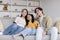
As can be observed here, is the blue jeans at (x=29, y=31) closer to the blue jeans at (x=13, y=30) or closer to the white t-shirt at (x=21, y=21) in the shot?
the blue jeans at (x=13, y=30)

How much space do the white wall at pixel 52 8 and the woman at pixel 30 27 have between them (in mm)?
878

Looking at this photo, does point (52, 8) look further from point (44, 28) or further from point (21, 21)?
point (44, 28)

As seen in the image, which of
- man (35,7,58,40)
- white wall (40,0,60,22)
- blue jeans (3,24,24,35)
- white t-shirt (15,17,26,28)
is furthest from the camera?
white wall (40,0,60,22)

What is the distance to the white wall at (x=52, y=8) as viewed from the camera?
16.3ft

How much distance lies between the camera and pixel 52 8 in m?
5.31

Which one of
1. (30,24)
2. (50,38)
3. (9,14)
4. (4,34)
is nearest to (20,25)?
(30,24)

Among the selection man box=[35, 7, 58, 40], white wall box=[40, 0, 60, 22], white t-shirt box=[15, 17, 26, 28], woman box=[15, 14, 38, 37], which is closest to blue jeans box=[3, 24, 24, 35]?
woman box=[15, 14, 38, 37]

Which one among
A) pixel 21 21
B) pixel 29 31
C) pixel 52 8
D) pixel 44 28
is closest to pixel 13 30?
pixel 29 31

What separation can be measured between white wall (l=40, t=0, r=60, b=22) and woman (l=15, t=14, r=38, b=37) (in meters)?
0.88

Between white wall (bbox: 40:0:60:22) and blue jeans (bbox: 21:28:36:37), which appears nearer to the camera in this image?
blue jeans (bbox: 21:28:36:37)

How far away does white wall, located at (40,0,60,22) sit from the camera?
4977mm

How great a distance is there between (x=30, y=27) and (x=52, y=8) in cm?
173

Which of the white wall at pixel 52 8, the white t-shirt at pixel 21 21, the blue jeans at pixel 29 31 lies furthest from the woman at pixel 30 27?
the white wall at pixel 52 8

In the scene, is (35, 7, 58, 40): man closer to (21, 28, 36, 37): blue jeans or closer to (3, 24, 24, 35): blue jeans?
(21, 28, 36, 37): blue jeans
